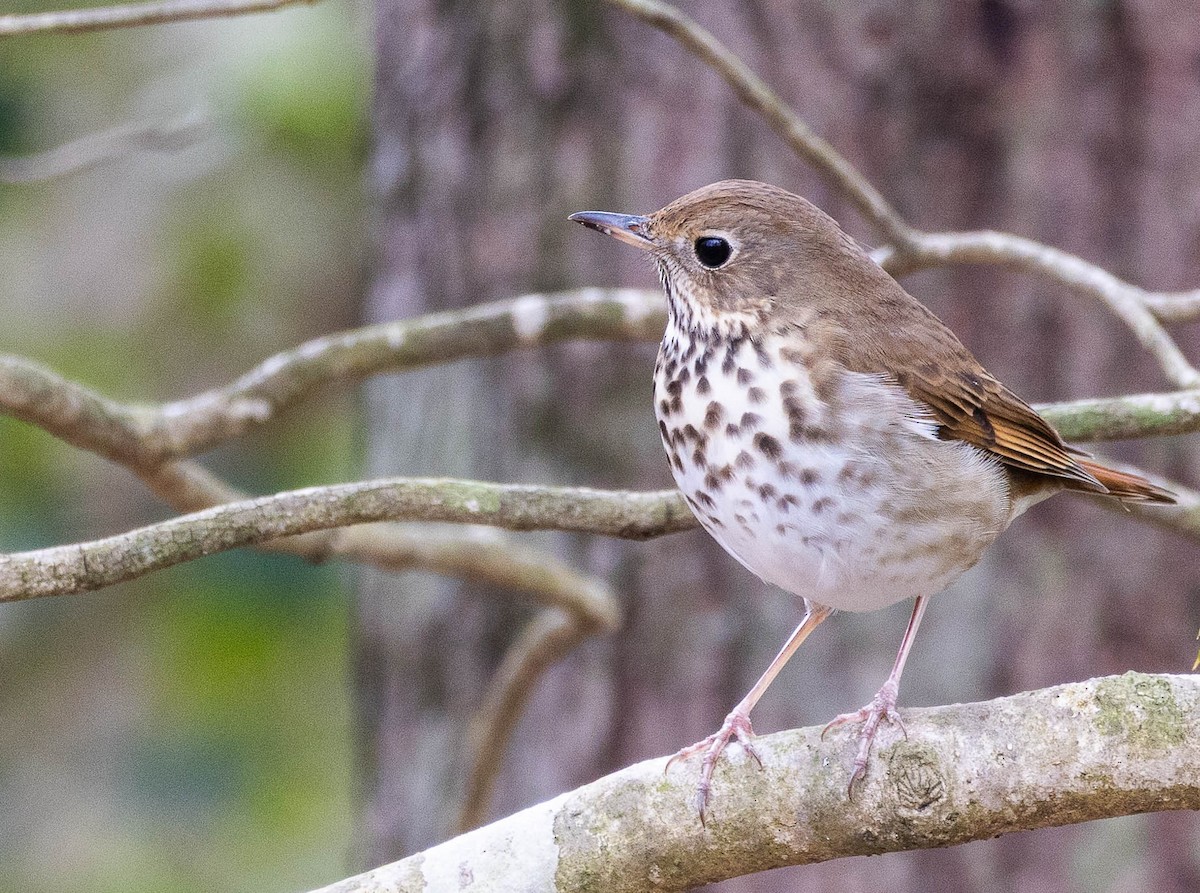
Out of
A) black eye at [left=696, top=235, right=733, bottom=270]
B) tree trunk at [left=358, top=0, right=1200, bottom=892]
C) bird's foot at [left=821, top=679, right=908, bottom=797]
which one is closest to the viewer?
bird's foot at [left=821, top=679, right=908, bottom=797]

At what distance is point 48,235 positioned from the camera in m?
6.21

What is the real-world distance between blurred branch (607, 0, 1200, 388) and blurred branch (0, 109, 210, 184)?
1.58m

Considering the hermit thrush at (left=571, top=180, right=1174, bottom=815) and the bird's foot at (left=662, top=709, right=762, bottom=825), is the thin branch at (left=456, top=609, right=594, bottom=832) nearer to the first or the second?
the hermit thrush at (left=571, top=180, right=1174, bottom=815)

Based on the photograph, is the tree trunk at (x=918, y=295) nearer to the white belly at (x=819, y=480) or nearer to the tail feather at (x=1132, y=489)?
the tail feather at (x=1132, y=489)

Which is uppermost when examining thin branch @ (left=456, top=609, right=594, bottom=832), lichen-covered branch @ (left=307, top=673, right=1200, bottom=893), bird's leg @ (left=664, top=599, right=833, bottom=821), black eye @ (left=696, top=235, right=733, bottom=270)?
black eye @ (left=696, top=235, right=733, bottom=270)

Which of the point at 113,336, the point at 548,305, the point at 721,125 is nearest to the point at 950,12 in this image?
the point at 721,125

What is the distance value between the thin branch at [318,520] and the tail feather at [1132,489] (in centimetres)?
92

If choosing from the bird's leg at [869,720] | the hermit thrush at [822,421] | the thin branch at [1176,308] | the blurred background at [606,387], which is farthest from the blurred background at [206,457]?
the bird's leg at [869,720]

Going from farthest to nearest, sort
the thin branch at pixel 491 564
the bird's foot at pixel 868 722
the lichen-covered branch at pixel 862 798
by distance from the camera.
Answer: the thin branch at pixel 491 564 < the bird's foot at pixel 868 722 < the lichen-covered branch at pixel 862 798

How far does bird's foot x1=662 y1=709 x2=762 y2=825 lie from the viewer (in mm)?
2455

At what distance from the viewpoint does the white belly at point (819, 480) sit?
2.74 m

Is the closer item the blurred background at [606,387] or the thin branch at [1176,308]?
the thin branch at [1176,308]

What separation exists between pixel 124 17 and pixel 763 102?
1394 millimetres

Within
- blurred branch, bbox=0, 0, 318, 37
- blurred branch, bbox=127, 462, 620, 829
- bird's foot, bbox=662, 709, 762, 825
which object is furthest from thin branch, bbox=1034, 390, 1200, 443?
blurred branch, bbox=0, 0, 318, 37
